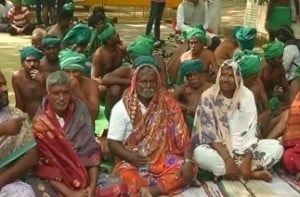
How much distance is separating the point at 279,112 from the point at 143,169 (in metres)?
1.86

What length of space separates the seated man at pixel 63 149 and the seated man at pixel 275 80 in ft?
8.47

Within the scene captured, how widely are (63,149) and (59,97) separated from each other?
1.17ft

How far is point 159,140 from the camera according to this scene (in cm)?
532

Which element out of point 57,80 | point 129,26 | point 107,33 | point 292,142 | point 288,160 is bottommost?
point 129,26

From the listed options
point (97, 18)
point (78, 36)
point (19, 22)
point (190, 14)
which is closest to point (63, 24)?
point (97, 18)

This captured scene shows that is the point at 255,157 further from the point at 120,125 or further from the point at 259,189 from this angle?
the point at 120,125

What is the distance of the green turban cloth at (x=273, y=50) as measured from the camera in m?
6.76

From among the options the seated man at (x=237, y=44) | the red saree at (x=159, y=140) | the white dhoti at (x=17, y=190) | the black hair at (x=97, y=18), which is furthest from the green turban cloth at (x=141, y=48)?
the white dhoti at (x=17, y=190)

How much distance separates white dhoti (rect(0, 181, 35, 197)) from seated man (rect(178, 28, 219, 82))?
10.2ft

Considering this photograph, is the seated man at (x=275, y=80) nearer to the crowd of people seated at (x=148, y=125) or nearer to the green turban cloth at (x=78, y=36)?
the crowd of people seated at (x=148, y=125)

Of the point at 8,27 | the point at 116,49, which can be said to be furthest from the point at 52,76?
the point at 8,27

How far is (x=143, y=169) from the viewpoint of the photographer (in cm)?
523

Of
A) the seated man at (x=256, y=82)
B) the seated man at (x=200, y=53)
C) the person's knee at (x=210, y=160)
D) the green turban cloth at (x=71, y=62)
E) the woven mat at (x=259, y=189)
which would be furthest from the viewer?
the seated man at (x=200, y=53)

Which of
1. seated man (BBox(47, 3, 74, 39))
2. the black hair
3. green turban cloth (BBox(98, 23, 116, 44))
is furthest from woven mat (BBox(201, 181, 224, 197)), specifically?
seated man (BBox(47, 3, 74, 39))
